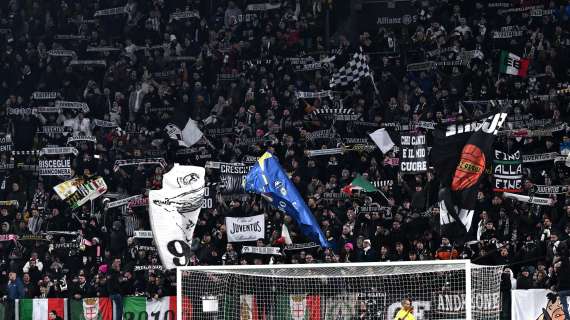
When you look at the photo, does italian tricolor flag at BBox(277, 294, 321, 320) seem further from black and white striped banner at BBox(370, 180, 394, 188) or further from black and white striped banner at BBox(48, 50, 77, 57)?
black and white striped banner at BBox(48, 50, 77, 57)

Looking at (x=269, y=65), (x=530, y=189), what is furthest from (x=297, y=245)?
(x=269, y=65)

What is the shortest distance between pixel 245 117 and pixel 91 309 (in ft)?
23.4

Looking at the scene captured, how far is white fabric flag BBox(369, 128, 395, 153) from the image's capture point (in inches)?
1244

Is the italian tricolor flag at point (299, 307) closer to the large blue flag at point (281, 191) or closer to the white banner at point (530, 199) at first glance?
the large blue flag at point (281, 191)

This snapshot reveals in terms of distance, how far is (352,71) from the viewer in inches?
1356

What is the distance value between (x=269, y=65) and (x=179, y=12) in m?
3.90

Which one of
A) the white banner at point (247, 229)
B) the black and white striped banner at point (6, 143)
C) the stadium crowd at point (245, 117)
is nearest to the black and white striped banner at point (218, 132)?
the stadium crowd at point (245, 117)

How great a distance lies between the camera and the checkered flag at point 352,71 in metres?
34.3

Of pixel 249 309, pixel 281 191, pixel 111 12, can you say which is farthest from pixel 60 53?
pixel 249 309

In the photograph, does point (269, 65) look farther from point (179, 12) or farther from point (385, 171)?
point (385, 171)

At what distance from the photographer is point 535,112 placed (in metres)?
30.9

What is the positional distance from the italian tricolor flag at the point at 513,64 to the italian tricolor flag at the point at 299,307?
34.9 feet

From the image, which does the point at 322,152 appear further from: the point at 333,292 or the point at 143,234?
the point at 333,292

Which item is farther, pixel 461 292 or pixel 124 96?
pixel 124 96
